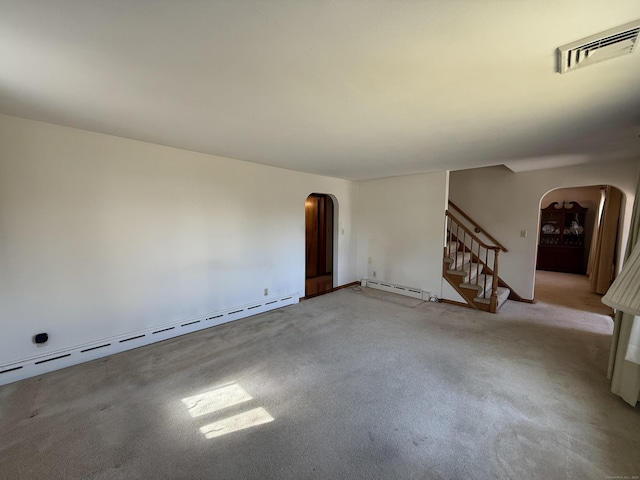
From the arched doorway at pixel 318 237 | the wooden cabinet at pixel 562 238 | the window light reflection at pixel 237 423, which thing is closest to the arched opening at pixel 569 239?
the wooden cabinet at pixel 562 238

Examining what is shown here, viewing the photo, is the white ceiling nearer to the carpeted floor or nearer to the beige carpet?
the carpeted floor

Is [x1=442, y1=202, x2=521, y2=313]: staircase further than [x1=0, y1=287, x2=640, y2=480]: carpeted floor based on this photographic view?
Yes

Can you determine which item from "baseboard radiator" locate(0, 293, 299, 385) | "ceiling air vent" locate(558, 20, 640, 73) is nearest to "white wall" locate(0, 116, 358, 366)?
"baseboard radiator" locate(0, 293, 299, 385)

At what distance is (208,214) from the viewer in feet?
11.1

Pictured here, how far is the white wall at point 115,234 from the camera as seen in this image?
226cm

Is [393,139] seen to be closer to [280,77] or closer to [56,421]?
[280,77]

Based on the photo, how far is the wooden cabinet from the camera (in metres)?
6.88

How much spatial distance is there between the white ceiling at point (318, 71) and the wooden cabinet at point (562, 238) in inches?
220

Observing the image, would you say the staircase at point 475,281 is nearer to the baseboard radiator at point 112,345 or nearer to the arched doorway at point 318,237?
the arched doorway at point 318,237

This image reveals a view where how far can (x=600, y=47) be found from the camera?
4.04ft

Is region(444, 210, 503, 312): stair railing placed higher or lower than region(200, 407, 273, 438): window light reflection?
higher

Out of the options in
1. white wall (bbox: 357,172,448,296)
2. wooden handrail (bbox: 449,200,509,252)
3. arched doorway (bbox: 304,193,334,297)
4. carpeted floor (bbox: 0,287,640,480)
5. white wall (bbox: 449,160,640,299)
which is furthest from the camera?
arched doorway (bbox: 304,193,334,297)

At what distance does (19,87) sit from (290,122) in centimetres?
178

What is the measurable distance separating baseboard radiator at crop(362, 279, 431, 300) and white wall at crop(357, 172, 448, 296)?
0.08 m
